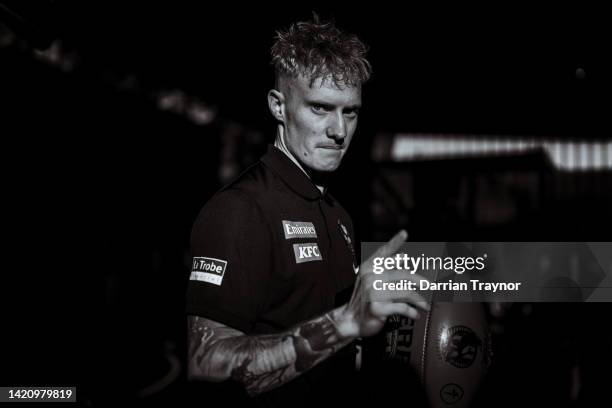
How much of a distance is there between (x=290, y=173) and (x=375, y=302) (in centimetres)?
62

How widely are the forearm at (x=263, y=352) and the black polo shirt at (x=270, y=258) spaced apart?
5cm

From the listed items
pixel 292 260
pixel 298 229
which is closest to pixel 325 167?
pixel 298 229

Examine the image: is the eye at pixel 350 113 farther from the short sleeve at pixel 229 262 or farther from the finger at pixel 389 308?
the finger at pixel 389 308

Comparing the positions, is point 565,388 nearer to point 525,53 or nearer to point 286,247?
point 286,247

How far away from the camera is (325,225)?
5.53 ft

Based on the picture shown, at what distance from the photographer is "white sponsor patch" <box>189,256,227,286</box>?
129 centimetres

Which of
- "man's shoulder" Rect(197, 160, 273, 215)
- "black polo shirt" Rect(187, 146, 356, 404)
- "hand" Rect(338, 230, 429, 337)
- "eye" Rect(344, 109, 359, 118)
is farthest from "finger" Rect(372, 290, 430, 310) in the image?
"eye" Rect(344, 109, 359, 118)

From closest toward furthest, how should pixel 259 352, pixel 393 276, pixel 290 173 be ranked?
pixel 393 276 → pixel 259 352 → pixel 290 173

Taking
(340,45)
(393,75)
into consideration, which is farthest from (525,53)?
(340,45)

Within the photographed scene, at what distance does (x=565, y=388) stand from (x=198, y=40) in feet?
16.9

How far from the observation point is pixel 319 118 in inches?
61.2

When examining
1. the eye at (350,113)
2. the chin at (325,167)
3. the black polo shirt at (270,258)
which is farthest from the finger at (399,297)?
the eye at (350,113)

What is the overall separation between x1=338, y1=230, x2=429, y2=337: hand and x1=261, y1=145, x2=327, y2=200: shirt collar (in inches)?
18.9
